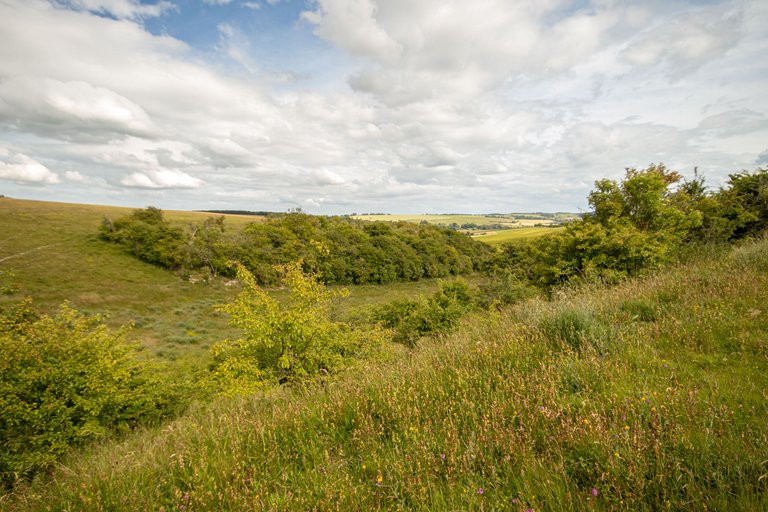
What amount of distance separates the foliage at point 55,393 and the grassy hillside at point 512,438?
656cm

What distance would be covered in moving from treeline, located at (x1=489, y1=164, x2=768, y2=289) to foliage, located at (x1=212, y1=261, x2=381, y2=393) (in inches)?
510

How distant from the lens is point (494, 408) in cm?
303

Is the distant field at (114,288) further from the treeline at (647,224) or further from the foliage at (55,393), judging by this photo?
the treeline at (647,224)

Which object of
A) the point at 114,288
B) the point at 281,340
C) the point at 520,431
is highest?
the point at 520,431

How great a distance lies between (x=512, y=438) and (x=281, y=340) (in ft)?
45.5

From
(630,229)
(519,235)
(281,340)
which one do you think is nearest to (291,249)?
(281,340)

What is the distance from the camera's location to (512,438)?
2.54m

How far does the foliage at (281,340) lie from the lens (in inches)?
543

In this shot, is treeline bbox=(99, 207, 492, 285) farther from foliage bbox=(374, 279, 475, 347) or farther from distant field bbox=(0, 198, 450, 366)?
foliage bbox=(374, 279, 475, 347)

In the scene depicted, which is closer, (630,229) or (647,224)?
(630,229)

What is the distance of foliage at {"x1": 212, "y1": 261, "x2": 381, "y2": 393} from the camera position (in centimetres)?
1380

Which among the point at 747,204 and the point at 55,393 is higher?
the point at 747,204

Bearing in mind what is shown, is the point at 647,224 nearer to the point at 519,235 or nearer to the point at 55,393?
the point at 55,393

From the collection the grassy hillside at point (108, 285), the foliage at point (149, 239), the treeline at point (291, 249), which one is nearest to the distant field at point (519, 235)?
the treeline at point (291, 249)
